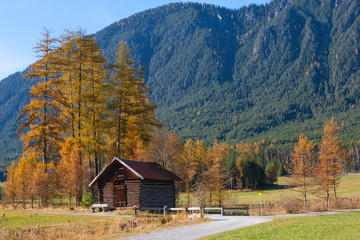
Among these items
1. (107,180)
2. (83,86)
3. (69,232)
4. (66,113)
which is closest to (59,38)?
(83,86)

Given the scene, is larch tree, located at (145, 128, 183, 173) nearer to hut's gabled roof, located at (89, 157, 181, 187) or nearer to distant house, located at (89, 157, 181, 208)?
hut's gabled roof, located at (89, 157, 181, 187)

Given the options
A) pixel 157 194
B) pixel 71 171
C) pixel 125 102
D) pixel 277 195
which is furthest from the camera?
pixel 277 195

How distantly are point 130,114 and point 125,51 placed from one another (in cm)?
812

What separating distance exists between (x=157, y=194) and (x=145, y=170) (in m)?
3.01

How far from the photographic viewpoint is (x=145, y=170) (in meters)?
34.9

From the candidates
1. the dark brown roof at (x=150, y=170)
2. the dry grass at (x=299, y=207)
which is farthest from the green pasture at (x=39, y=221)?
the dry grass at (x=299, y=207)

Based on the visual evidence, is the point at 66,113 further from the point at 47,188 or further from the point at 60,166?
the point at 47,188

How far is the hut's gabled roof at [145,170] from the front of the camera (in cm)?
3338

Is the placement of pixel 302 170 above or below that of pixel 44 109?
below

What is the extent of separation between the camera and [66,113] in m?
40.0

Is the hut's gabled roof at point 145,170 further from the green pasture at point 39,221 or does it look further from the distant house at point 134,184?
the green pasture at point 39,221

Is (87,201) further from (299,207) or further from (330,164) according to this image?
(330,164)

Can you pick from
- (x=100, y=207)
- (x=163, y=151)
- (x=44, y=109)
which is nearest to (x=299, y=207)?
(x=163, y=151)

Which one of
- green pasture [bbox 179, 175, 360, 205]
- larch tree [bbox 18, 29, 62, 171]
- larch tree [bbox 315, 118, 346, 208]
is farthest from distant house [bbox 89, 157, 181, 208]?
larch tree [bbox 315, 118, 346, 208]
